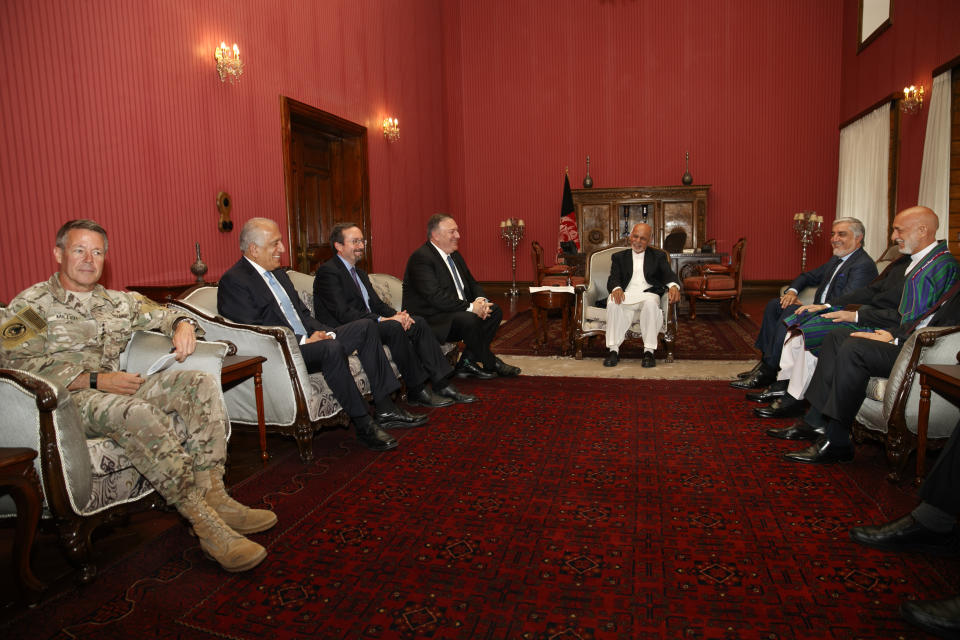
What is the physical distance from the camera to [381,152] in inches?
316

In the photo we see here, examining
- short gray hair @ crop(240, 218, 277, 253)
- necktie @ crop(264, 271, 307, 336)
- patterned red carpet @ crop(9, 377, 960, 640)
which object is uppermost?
short gray hair @ crop(240, 218, 277, 253)

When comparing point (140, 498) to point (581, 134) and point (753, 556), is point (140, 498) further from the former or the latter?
point (581, 134)

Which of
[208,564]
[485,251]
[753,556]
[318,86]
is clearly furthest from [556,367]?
[485,251]

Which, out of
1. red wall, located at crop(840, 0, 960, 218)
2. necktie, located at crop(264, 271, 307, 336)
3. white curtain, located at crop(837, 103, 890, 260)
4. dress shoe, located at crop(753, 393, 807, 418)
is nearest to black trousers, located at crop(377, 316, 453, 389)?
necktie, located at crop(264, 271, 307, 336)

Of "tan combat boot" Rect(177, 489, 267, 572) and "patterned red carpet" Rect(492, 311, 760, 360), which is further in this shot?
"patterned red carpet" Rect(492, 311, 760, 360)

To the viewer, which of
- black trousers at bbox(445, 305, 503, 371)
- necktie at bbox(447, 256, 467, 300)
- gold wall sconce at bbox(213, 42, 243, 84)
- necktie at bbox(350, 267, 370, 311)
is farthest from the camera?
gold wall sconce at bbox(213, 42, 243, 84)

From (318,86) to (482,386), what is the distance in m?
3.96

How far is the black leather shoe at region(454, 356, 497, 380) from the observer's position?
15.4ft

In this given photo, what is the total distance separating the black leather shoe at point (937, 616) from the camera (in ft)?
5.17

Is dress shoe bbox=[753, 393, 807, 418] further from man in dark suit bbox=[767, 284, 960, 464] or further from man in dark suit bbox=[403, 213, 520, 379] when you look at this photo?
man in dark suit bbox=[403, 213, 520, 379]

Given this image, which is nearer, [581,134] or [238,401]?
[238,401]

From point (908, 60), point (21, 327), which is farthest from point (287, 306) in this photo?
point (908, 60)

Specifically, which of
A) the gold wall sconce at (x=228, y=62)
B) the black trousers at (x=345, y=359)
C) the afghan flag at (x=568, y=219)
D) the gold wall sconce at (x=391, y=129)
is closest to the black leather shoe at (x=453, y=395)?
the black trousers at (x=345, y=359)

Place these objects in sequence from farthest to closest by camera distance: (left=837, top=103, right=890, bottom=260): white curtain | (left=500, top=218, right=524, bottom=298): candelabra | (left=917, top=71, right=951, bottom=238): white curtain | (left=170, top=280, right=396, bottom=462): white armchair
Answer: (left=500, top=218, right=524, bottom=298): candelabra, (left=837, top=103, right=890, bottom=260): white curtain, (left=917, top=71, right=951, bottom=238): white curtain, (left=170, top=280, right=396, bottom=462): white armchair
